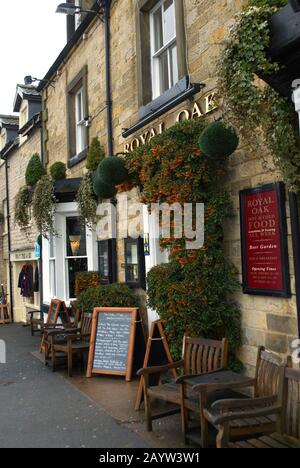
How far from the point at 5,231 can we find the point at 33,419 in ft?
43.7

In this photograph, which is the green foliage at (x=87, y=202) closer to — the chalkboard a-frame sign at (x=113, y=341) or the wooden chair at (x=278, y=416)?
the chalkboard a-frame sign at (x=113, y=341)

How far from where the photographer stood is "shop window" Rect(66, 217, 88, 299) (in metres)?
10.3

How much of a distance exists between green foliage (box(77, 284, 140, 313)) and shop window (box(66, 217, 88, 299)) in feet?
8.52

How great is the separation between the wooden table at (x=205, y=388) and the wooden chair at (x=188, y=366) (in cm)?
11

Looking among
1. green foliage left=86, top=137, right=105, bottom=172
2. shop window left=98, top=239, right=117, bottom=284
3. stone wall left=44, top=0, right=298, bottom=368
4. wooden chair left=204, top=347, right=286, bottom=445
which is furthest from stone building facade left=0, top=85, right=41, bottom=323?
wooden chair left=204, top=347, right=286, bottom=445

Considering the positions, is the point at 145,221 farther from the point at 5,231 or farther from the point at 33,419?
the point at 5,231

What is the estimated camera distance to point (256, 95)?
384 centimetres

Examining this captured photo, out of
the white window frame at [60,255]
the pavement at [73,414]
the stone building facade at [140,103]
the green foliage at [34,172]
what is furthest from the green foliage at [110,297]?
the green foliage at [34,172]

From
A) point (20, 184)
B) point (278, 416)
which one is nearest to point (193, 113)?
point (278, 416)

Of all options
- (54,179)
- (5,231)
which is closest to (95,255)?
(54,179)

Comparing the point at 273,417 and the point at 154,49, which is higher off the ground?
the point at 154,49

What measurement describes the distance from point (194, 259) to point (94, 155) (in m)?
4.34

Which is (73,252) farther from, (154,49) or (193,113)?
(193,113)
